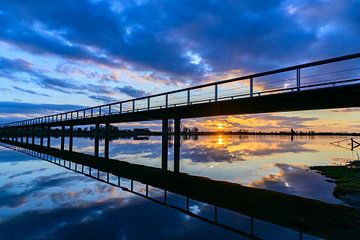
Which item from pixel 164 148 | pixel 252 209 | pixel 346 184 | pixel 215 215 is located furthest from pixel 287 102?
pixel 215 215

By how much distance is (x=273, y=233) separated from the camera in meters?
7.25

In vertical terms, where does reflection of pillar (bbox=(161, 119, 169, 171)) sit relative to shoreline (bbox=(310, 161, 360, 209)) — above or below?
above

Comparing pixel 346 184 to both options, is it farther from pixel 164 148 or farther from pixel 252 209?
pixel 164 148

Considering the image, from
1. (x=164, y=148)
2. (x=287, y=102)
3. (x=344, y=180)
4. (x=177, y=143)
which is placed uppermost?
(x=287, y=102)

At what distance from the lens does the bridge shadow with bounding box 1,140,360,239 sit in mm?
7430

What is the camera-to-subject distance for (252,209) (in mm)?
9641

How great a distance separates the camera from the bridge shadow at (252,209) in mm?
7430

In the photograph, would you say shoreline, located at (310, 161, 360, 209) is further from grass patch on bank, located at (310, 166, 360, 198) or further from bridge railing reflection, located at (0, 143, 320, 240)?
bridge railing reflection, located at (0, 143, 320, 240)

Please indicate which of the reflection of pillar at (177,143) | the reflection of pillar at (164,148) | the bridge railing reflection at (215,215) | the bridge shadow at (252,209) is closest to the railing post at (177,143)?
the reflection of pillar at (177,143)

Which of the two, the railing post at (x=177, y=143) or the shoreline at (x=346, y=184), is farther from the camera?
the railing post at (x=177, y=143)

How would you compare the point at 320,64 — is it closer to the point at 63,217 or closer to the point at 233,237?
the point at 233,237

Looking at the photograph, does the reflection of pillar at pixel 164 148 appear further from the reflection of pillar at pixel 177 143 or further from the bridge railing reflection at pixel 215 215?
the bridge railing reflection at pixel 215 215

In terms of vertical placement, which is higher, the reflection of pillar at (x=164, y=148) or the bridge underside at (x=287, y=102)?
the bridge underside at (x=287, y=102)

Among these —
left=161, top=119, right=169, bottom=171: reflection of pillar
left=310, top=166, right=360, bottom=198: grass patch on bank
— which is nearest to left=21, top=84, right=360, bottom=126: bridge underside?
left=161, top=119, right=169, bottom=171: reflection of pillar
